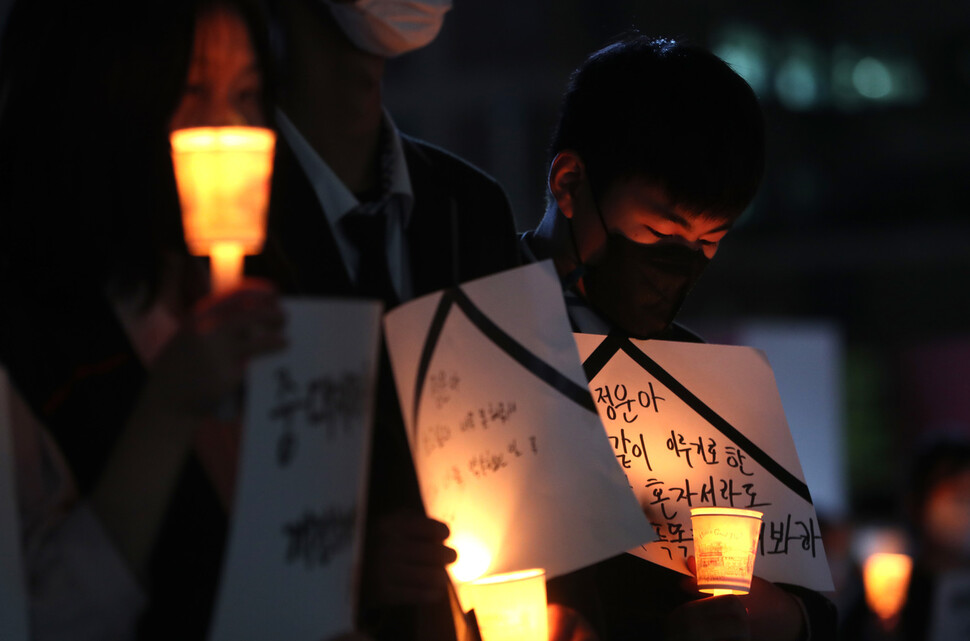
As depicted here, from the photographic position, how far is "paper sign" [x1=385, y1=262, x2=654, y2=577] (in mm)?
1238

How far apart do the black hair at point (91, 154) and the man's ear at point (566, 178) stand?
2.33 feet

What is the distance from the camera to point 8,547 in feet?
3.37

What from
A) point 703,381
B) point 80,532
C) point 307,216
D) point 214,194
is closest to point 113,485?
point 80,532

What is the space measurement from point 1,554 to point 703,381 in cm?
93

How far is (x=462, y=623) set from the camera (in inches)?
50.4

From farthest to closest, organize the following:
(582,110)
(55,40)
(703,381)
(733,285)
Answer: (733,285), (582,110), (703,381), (55,40)

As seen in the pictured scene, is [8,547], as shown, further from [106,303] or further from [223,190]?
[223,190]

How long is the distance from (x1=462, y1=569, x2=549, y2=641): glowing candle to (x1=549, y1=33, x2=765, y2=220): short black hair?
61 cm

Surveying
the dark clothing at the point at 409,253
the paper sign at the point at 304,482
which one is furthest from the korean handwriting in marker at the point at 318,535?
the dark clothing at the point at 409,253

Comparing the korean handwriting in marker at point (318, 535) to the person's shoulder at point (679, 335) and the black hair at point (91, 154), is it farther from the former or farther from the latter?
the person's shoulder at point (679, 335)

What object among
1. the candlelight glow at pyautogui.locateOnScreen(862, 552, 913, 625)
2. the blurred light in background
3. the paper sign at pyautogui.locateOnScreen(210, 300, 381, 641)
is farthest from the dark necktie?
the blurred light in background

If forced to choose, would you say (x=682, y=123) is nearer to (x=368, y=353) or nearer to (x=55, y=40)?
(x=368, y=353)

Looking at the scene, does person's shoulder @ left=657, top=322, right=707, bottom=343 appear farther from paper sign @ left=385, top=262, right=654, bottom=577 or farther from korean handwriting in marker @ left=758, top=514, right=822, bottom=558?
paper sign @ left=385, top=262, right=654, bottom=577

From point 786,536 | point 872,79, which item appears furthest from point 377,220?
point 872,79
